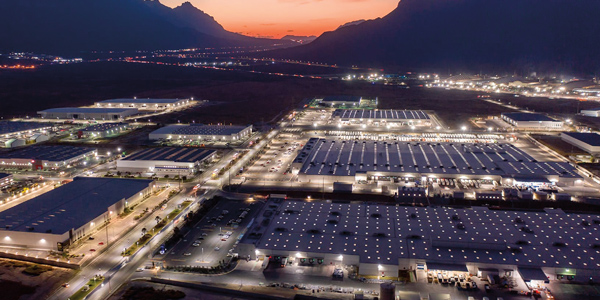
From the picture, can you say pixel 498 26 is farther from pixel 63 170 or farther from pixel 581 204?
pixel 63 170

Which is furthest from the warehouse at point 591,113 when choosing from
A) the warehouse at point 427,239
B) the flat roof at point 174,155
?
the flat roof at point 174,155

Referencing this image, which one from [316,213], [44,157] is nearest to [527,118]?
[316,213]

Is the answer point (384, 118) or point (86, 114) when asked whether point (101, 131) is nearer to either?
point (86, 114)

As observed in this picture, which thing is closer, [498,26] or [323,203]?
[323,203]

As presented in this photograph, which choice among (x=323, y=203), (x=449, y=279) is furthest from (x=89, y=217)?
(x=449, y=279)

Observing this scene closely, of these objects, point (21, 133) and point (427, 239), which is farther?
point (21, 133)

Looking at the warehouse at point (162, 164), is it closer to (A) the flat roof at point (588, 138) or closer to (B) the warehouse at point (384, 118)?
(B) the warehouse at point (384, 118)
